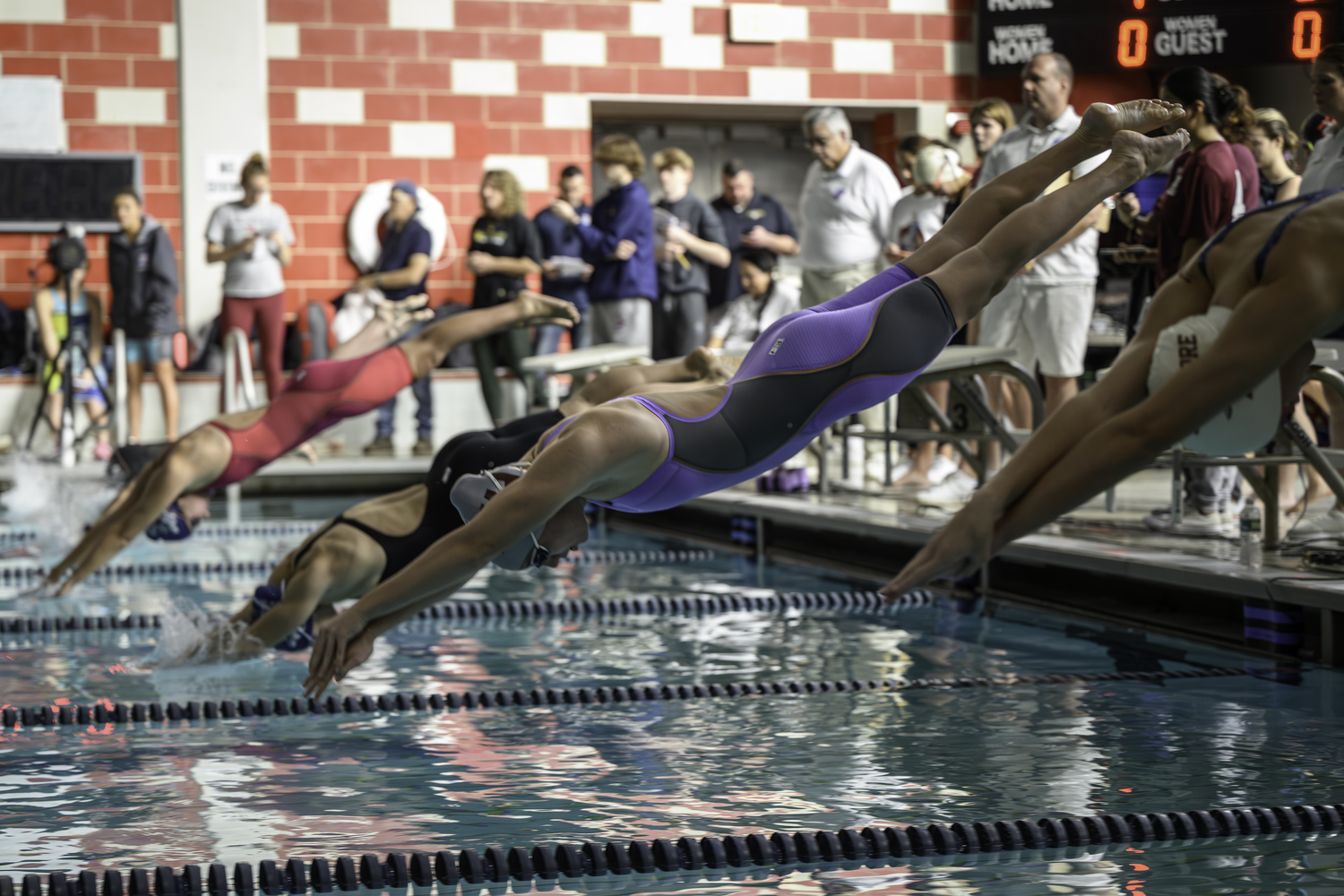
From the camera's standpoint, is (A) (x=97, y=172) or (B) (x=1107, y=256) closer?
(B) (x=1107, y=256)

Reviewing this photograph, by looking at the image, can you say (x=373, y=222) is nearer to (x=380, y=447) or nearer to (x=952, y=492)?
(x=380, y=447)

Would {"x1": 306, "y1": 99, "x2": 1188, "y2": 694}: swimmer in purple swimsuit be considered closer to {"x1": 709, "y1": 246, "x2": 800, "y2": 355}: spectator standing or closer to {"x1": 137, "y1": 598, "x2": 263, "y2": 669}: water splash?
{"x1": 137, "y1": 598, "x2": 263, "y2": 669}: water splash

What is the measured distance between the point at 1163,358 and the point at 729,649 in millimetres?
2356

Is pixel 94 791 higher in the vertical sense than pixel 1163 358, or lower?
lower

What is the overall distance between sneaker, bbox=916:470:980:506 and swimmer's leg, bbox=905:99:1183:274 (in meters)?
2.99

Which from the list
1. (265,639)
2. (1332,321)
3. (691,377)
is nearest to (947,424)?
(691,377)

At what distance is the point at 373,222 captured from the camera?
36.6 ft

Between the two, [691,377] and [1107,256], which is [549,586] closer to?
[691,377]

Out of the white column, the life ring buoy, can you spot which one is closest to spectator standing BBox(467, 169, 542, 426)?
the life ring buoy

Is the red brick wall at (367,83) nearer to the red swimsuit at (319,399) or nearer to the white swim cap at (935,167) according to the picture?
the white swim cap at (935,167)

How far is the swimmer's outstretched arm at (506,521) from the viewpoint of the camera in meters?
2.81

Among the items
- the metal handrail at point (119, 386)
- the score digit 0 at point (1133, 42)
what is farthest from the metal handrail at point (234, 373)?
the score digit 0 at point (1133, 42)

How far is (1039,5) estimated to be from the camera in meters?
10.1

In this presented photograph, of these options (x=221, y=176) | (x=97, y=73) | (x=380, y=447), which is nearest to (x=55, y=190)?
(x=97, y=73)
